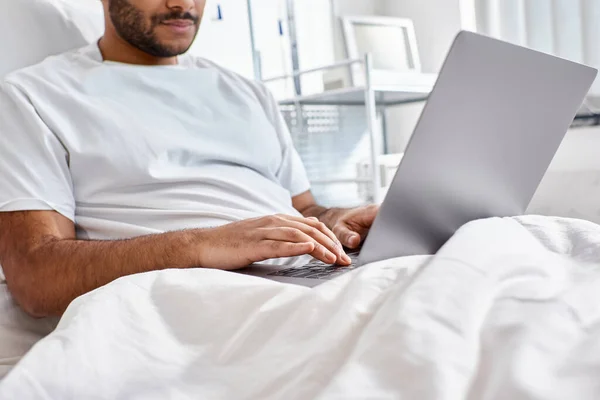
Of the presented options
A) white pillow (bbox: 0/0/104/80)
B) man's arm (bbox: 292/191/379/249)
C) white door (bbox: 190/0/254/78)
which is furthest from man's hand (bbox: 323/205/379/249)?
white door (bbox: 190/0/254/78)

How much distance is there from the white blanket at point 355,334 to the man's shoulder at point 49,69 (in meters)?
0.57

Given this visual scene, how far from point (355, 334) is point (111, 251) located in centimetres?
49

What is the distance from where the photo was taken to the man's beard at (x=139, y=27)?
121cm

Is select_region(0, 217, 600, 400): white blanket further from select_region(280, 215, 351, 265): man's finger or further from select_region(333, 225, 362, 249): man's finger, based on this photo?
select_region(333, 225, 362, 249): man's finger

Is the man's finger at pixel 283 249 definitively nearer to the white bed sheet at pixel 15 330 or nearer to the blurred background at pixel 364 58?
the white bed sheet at pixel 15 330

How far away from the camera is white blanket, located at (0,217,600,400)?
388mm

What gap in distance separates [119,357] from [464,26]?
232cm

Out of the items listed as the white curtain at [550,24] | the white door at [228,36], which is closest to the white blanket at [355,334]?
the white door at [228,36]

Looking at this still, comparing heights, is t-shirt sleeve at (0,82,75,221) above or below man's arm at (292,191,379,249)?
above

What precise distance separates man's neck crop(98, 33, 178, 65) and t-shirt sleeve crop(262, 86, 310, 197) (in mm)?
237

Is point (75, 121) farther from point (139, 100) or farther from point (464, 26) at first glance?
point (464, 26)

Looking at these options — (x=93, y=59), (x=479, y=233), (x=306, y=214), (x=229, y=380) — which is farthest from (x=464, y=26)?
(x=229, y=380)

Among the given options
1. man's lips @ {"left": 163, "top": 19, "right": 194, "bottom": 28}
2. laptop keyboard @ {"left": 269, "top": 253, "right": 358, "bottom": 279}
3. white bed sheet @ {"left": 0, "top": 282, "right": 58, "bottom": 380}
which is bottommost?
white bed sheet @ {"left": 0, "top": 282, "right": 58, "bottom": 380}

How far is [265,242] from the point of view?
0.79 meters
